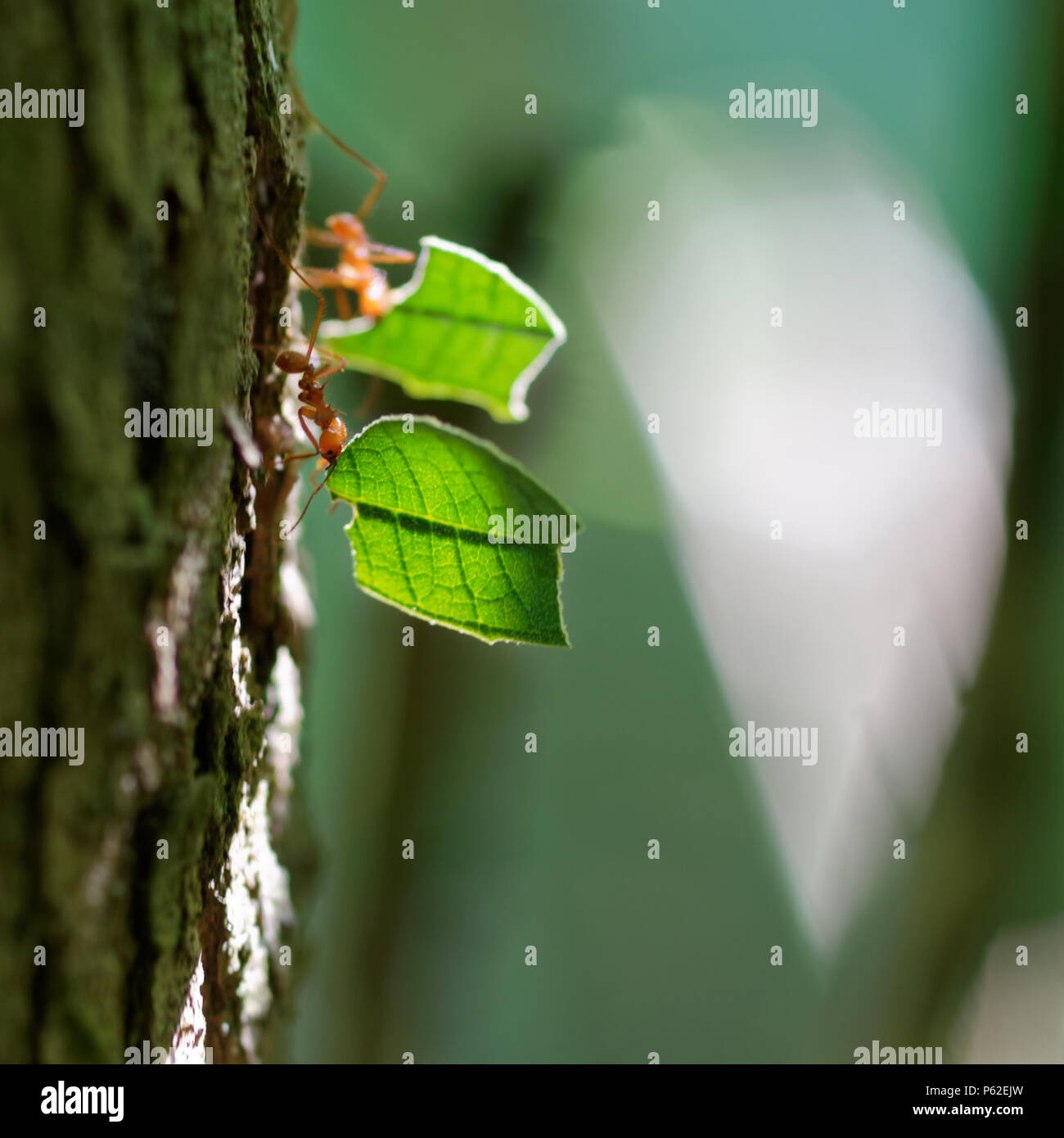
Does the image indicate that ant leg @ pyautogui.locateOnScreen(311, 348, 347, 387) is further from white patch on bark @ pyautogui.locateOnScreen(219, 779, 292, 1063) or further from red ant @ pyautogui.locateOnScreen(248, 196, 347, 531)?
white patch on bark @ pyautogui.locateOnScreen(219, 779, 292, 1063)

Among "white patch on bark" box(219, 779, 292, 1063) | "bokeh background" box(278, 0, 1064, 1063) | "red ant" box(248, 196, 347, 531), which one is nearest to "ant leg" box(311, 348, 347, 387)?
"red ant" box(248, 196, 347, 531)

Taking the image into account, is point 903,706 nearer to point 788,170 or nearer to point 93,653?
point 788,170

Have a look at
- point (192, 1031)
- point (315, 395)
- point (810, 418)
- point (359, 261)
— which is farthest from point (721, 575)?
point (192, 1031)

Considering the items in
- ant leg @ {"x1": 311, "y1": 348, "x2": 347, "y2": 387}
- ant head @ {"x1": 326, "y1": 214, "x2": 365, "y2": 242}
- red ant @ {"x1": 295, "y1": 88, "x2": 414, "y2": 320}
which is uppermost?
ant head @ {"x1": 326, "y1": 214, "x2": 365, "y2": 242}

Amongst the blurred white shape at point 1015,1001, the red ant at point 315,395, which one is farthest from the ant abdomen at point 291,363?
the blurred white shape at point 1015,1001

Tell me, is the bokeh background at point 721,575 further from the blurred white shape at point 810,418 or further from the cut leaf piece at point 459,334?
the cut leaf piece at point 459,334

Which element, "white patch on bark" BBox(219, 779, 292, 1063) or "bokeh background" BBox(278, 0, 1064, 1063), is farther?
"bokeh background" BBox(278, 0, 1064, 1063)

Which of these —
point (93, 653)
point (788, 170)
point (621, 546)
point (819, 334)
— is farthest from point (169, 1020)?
point (788, 170)
